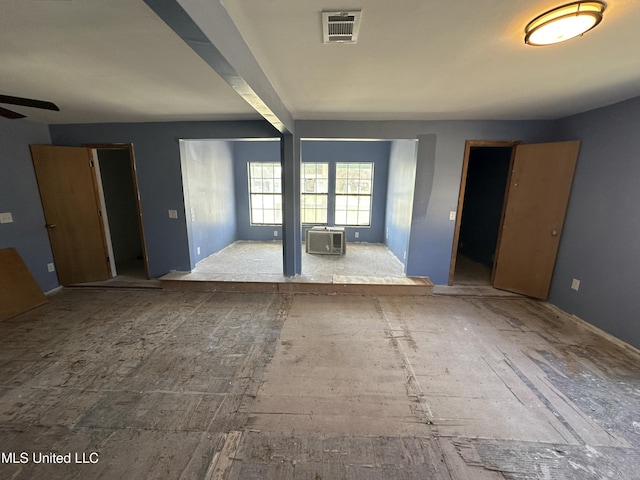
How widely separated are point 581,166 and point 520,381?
2.55m

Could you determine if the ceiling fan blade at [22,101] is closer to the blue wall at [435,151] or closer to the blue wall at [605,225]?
the blue wall at [435,151]

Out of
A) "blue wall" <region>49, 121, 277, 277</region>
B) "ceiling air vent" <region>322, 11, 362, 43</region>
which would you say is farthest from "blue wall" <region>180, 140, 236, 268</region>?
"ceiling air vent" <region>322, 11, 362, 43</region>

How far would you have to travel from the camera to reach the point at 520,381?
6.32ft

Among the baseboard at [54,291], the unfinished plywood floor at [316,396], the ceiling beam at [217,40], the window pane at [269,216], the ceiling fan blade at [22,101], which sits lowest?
the unfinished plywood floor at [316,396]

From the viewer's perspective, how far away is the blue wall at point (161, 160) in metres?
3.48

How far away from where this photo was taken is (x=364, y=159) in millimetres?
6121

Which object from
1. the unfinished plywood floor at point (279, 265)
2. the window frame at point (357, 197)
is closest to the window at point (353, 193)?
the window frame at point (357, 197)

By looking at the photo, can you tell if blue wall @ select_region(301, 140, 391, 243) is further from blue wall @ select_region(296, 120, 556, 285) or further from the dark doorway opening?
blue wall @ select_region(296, 120, 556, 285)

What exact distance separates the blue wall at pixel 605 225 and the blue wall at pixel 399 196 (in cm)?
189

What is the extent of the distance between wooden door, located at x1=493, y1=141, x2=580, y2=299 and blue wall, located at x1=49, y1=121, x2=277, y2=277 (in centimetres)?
344

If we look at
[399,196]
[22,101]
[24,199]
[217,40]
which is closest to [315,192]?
[399,196]

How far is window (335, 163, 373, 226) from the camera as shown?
622cm

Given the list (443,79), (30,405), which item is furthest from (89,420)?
(443,79)

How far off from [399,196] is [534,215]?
223cm
